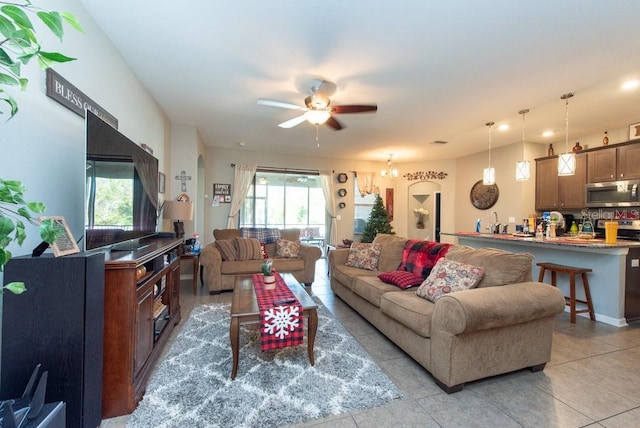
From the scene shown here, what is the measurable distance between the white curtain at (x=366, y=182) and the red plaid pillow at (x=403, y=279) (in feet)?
15.0

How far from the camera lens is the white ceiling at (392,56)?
199cm

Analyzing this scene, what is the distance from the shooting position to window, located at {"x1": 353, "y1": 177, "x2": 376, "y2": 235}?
24.5 ft

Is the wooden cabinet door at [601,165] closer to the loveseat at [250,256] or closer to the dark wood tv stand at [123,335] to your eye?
the loveseat at [250,256]

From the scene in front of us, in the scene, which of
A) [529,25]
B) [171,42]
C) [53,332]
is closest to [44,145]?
[53,332]

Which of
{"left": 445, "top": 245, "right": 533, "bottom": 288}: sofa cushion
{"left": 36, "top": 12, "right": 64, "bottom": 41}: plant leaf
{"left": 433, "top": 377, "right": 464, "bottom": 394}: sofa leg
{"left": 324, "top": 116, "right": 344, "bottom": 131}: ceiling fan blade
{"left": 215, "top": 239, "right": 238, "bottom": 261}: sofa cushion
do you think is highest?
{"left": 324, "top": 116, "right": 344, "bottom": 131}: ceiling fan blade

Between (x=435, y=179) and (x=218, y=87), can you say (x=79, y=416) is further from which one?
(x=435, y=179)

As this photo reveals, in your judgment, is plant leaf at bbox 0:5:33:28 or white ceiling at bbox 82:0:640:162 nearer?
plant leaf at bbox 0:5:33:28

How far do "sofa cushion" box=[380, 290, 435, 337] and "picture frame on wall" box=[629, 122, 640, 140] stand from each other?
185 inches

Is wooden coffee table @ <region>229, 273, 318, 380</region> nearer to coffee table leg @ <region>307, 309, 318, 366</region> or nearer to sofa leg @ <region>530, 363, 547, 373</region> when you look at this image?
coffee table leg @ <region>307, 309, 318, 366</region>

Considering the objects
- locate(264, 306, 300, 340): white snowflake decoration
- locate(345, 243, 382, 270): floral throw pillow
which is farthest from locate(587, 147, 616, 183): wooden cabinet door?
locate(264, 306, 300, 340): white snowflake decoration

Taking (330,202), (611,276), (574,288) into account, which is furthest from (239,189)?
(611,276)

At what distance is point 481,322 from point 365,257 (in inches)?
75.6

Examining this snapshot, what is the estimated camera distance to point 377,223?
22.9 ft

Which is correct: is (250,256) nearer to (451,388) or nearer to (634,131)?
(451,388)
